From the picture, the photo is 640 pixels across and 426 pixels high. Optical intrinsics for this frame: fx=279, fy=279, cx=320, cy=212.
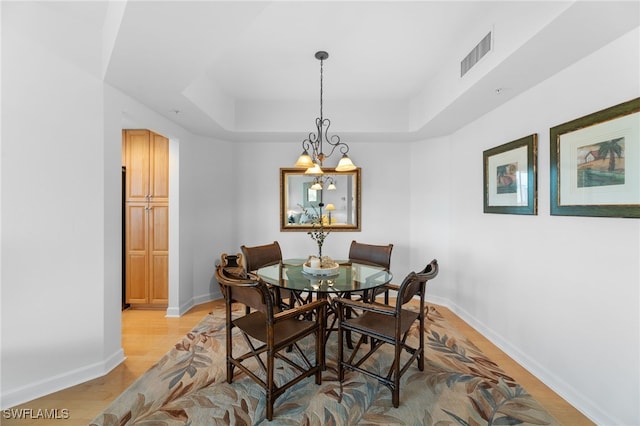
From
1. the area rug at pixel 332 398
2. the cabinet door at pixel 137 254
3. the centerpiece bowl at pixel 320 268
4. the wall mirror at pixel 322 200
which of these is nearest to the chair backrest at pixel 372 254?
the centerpiece bowl at pixel 320 268

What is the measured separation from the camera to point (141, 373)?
233cm

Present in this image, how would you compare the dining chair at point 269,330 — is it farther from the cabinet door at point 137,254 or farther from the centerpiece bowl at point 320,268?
the cabinet door at point 137,254

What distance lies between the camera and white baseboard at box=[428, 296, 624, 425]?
184 cm

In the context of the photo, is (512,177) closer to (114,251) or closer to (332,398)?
(332,398)

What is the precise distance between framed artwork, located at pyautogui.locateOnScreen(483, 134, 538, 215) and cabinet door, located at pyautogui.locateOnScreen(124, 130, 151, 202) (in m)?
4.16

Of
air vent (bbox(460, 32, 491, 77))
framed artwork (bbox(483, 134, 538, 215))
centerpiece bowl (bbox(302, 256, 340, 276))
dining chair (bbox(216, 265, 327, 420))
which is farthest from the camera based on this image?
centerpiece bowl (bbox(302, 256, 340, 276))

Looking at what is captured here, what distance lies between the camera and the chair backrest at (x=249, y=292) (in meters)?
1.74

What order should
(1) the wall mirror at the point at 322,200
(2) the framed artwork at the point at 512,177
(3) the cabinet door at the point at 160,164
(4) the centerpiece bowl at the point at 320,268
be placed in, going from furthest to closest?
(1) the wall mirror at the point at 322,200
(3) the cabinet door at the point at 160,164
(4) the centerpiece bowl at the point at 320,268
(2) the framed artwork at the point at 512,177

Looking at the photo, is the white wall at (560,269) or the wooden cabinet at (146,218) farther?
the wooden cabinet at (146,218)

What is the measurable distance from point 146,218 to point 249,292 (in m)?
2.65

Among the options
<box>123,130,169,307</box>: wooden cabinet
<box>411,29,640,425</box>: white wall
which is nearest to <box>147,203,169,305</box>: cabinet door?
<box>123,130,169,307</box>: wooden cabinet

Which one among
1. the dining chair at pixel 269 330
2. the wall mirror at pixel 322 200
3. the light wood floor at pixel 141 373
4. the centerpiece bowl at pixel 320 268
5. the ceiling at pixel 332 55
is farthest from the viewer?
the wall mirror at pixel 322 200

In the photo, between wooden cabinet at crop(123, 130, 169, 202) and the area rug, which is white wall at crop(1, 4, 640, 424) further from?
wooden cabinet at crop(123, 130, 169, 202)

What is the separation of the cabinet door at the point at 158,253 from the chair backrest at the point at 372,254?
248 cm
